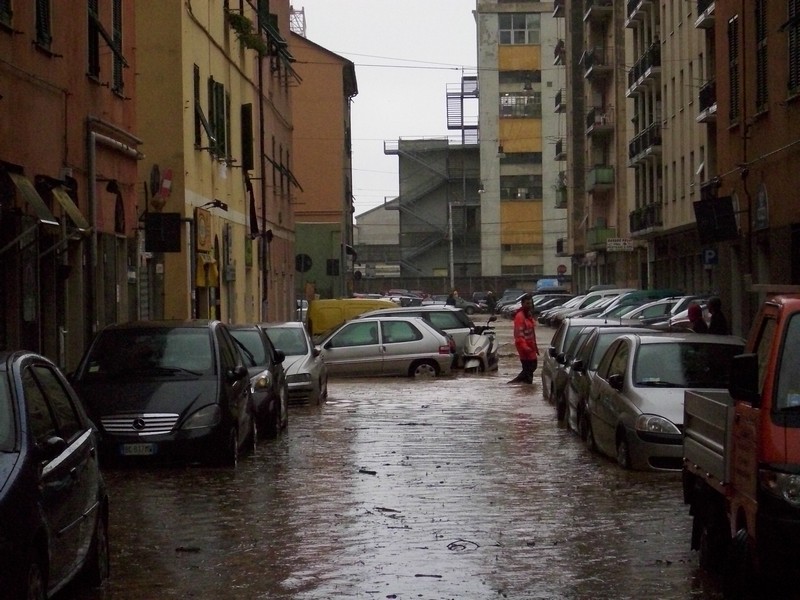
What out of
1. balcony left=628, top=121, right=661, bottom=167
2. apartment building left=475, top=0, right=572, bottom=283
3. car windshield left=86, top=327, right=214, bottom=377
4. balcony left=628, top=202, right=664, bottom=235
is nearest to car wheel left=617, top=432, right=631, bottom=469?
car windshield left=86, top=327, right=214, bottom=377

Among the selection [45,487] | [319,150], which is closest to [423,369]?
[45,487]

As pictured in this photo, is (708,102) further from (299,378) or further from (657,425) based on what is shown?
(657,425)

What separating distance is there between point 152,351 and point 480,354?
20403mm

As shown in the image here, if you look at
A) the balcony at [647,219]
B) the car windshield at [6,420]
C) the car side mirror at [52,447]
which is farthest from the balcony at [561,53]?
the car side mirror at [52,447]

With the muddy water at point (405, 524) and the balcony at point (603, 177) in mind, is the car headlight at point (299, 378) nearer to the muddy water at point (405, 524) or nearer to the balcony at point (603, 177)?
the muddy water at point (405, 524)

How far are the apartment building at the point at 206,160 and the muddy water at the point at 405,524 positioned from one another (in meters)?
12.6

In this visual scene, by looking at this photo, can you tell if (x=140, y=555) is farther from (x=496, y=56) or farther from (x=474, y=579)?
(x=496, y=56)

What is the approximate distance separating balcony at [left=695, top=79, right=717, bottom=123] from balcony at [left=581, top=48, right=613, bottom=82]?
28.2 meters

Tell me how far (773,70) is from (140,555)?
20731 millimetres

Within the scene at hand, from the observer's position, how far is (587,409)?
18.0 meters

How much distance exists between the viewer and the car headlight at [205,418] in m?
15.5

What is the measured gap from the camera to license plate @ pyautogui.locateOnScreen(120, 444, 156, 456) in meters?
15.3

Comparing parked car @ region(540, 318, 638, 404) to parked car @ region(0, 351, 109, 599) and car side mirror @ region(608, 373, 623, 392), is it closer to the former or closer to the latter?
car side mirror @ region(608, 373, 623, 392)

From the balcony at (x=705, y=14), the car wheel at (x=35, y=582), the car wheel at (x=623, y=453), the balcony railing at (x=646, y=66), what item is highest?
the balcony railing at (x=646, y=66)
